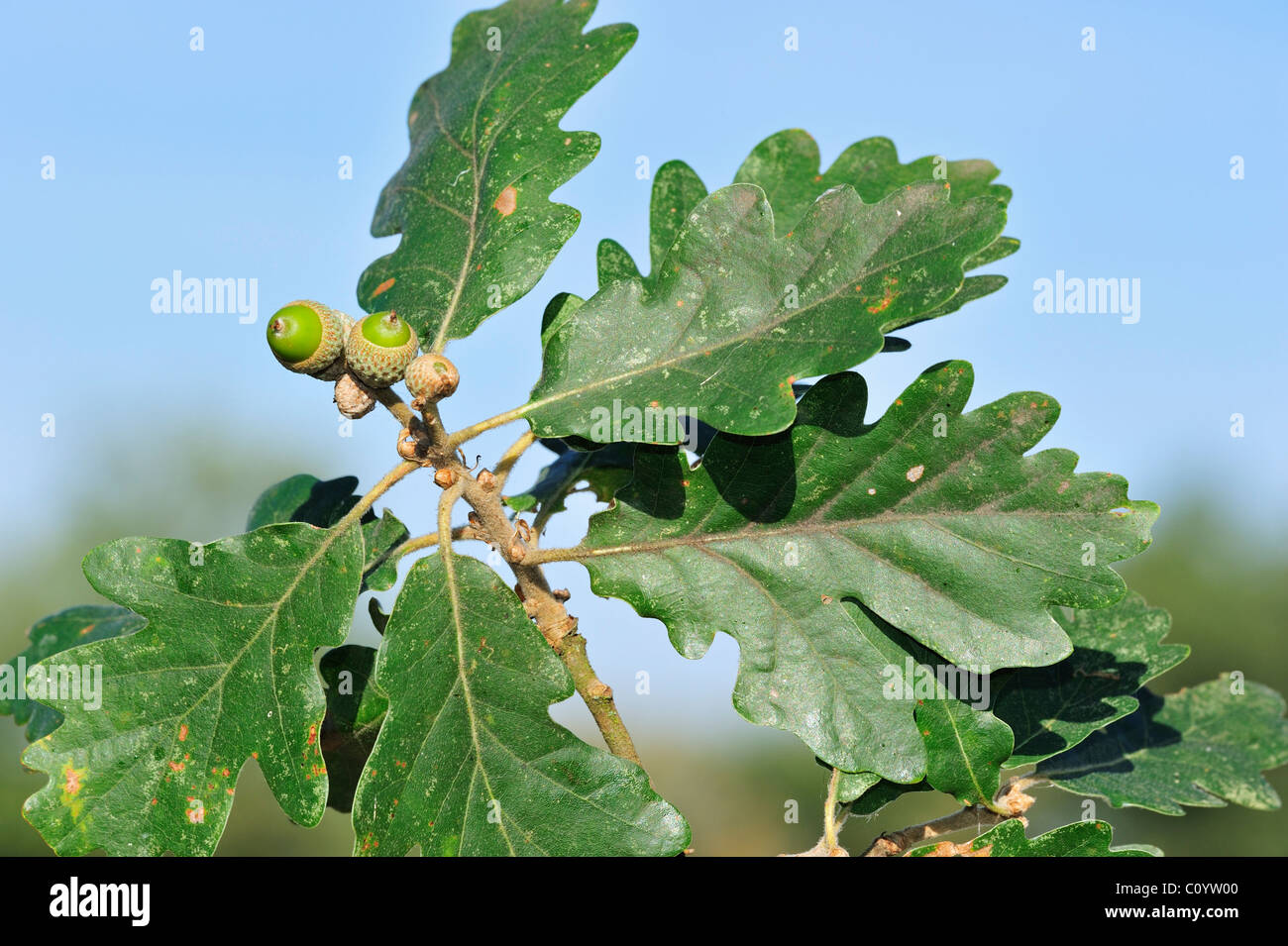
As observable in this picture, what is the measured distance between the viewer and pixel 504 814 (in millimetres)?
1655

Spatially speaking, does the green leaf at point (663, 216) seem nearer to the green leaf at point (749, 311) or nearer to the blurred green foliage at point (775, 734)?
the green leaf at point (749, 311)

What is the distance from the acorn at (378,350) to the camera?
1623 millimetres

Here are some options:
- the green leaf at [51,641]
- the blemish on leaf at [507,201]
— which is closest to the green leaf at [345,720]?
the green leaf at [51,641]

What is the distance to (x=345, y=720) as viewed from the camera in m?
2.03

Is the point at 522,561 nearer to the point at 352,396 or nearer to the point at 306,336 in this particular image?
the point at 352,396

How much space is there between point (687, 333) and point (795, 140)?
2.61ft

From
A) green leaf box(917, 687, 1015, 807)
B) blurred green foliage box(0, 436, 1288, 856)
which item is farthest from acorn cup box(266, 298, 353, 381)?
blurred green foliage box(0, 436, 1288, 856)

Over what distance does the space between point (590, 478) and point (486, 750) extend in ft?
2.37

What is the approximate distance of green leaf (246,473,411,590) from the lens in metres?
2.01

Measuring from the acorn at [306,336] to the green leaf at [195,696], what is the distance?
0.29m

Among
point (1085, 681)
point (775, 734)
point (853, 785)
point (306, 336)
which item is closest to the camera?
point (306, 336)

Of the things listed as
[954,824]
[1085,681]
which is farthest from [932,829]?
[1085,681]

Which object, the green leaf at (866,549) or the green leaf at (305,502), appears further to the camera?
the green leaf at (305,502)

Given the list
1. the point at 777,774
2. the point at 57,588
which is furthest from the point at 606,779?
the point at 57,588
